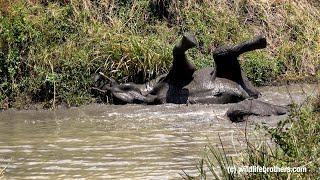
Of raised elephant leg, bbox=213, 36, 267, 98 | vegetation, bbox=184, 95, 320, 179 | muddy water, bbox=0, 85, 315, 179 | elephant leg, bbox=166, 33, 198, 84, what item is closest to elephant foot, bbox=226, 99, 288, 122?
muddy water, bbox=0, 85, 315, 179

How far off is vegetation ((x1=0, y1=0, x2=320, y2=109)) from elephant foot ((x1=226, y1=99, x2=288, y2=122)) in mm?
2932

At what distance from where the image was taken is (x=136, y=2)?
1366 cm

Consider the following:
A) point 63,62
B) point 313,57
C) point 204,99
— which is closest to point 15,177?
point 204,99

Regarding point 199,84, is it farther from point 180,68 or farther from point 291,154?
point 291,154

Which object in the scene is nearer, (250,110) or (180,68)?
(250,110)

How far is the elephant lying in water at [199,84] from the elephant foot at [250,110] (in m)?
1.35

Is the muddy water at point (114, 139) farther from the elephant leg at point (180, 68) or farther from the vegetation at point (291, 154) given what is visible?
the elephant leg at point (180, 68)

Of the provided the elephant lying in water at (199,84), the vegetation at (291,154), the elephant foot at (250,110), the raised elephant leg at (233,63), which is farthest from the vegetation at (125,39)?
the vegetation at (291,154)

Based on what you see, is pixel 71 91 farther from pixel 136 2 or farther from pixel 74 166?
pixel 74 166

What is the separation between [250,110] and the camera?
30.2 ft

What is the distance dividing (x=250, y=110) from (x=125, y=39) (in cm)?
390

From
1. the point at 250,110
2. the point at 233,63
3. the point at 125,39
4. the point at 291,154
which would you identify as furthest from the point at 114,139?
the point at 125,39

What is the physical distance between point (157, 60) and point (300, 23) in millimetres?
3862

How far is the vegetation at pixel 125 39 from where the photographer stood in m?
11.9
